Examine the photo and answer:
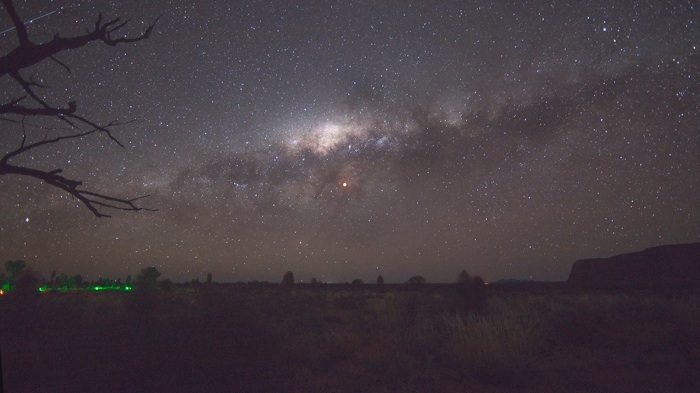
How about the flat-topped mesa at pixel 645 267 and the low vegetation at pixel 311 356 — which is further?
the flat-topped mesa at pixel 645 267

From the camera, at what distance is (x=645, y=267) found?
285ft

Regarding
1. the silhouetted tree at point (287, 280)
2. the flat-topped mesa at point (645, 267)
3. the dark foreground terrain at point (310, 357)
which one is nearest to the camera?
the dark foreground terrain at point (310, 357)

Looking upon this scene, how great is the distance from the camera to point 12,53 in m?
2.80

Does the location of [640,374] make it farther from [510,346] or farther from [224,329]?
[224,329]

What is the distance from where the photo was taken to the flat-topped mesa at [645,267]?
76.2m

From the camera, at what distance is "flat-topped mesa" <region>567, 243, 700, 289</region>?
250 feet

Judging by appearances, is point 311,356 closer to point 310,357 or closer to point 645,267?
point 310,357

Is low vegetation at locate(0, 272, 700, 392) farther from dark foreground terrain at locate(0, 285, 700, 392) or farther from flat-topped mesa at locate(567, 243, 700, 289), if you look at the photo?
flat-topped mesa at locate(567, 243, 700, 289)

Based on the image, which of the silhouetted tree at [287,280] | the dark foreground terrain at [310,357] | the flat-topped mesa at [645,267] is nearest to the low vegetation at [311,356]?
the dark foreground terrain at [310,357]

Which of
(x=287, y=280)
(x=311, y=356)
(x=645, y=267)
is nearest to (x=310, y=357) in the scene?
(x=311, y=356)

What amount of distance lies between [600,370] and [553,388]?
226cm

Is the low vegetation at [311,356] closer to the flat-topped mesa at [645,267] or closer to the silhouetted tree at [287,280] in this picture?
the silhouetted tree at [287,280]

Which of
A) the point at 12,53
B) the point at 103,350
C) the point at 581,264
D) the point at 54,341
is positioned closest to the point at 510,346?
the point at 103,350

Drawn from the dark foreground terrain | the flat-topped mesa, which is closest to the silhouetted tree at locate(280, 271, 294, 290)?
the flat-topped mesa
